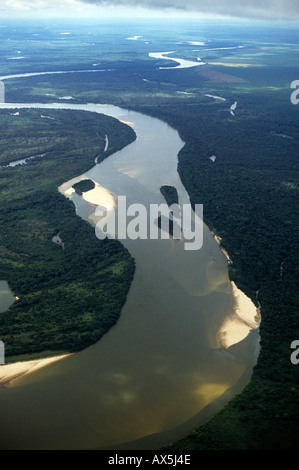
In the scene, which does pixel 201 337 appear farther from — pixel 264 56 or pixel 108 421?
pixel 264 56

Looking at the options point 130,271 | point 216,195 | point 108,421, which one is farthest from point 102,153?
point 108,421

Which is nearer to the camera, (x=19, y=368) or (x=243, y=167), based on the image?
(x=19, y=368)

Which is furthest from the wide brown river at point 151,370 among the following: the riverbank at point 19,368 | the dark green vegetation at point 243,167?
the dark green vegetation at point 243,167

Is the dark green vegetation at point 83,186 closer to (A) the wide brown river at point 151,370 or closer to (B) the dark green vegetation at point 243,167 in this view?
(B) the dark green vegetation at point 243,167

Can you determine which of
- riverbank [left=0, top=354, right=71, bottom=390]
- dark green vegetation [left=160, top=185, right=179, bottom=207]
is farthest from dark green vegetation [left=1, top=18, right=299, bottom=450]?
riverbank [left=0, top=354, right=71, bottom=390]

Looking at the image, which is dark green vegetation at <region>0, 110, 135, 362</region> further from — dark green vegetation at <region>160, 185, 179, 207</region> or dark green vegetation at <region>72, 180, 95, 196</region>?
dark green vegetation at <region>160, 185, 179, 207</region>

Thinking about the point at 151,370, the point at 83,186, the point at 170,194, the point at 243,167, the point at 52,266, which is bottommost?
the point at 151,370

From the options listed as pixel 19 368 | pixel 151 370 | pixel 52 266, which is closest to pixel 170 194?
pixel 52 266

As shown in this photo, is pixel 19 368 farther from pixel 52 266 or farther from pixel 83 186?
pixel 83 186
